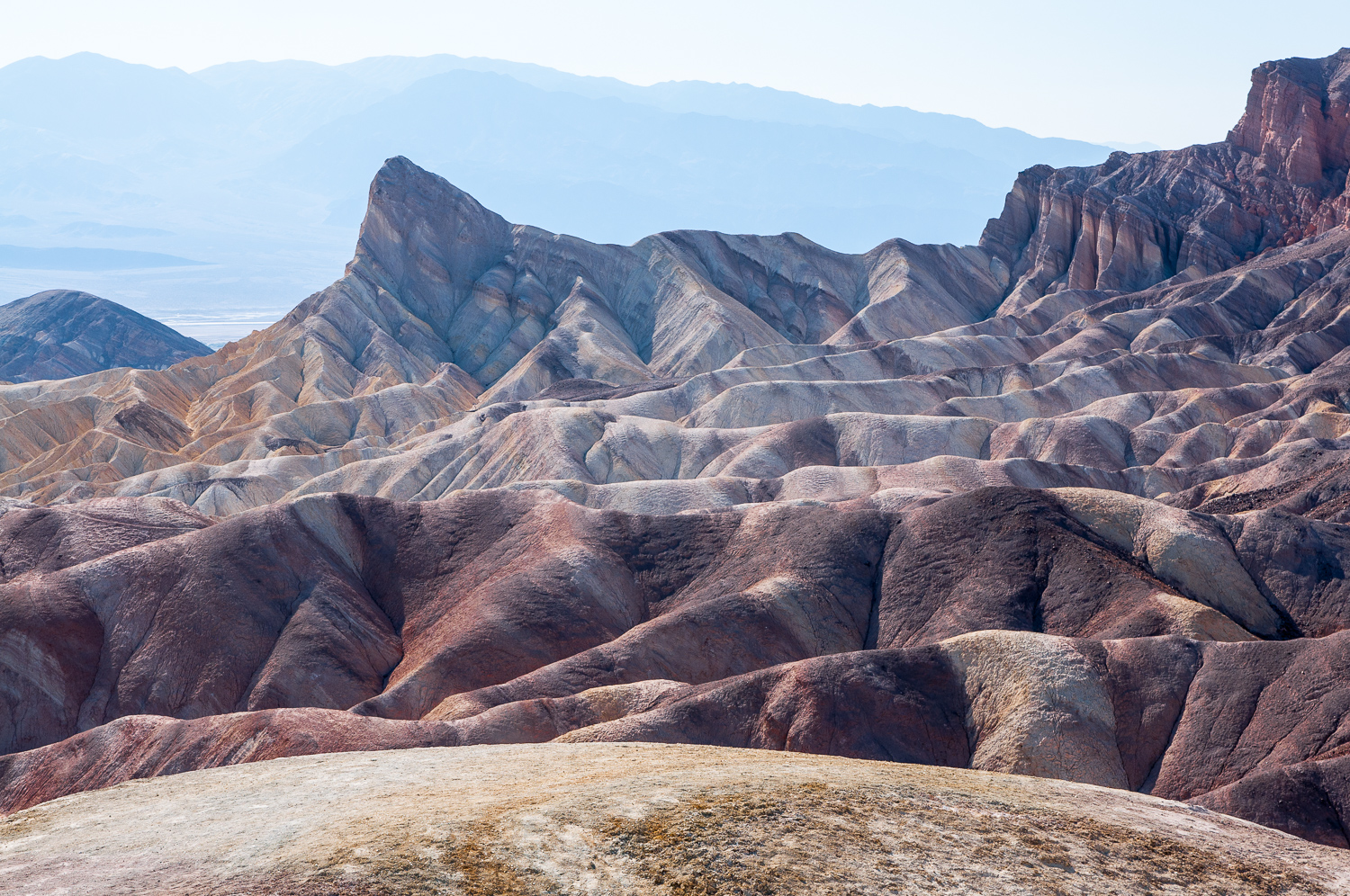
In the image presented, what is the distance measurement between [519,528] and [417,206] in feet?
302

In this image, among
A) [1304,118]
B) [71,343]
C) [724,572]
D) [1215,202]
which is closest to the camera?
[724,572]

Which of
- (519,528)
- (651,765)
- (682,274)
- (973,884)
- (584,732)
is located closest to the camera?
(973,884)

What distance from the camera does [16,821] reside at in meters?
24.1

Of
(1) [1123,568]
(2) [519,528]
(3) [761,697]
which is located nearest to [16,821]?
(3) [761,697]

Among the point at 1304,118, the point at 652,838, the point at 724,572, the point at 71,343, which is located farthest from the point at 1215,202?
the point at 71,343

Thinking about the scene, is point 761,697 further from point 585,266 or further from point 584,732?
point 585,266

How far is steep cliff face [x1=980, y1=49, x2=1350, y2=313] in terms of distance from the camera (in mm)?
132625

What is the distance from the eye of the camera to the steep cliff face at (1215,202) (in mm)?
132625

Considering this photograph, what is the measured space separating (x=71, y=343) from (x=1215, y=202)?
6647 inches

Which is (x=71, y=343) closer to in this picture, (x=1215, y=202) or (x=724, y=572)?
(x=1215, y=202)

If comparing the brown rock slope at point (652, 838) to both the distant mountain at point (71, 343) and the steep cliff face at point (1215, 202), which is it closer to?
the steep cliff face at point (1215, 202)

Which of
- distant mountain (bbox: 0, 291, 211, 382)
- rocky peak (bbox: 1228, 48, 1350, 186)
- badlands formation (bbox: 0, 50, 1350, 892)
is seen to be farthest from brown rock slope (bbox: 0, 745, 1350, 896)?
distant mountain (bbox: 0, 291, 211, 382)

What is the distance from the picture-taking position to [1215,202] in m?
140

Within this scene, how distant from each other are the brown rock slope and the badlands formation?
0.75 ft
